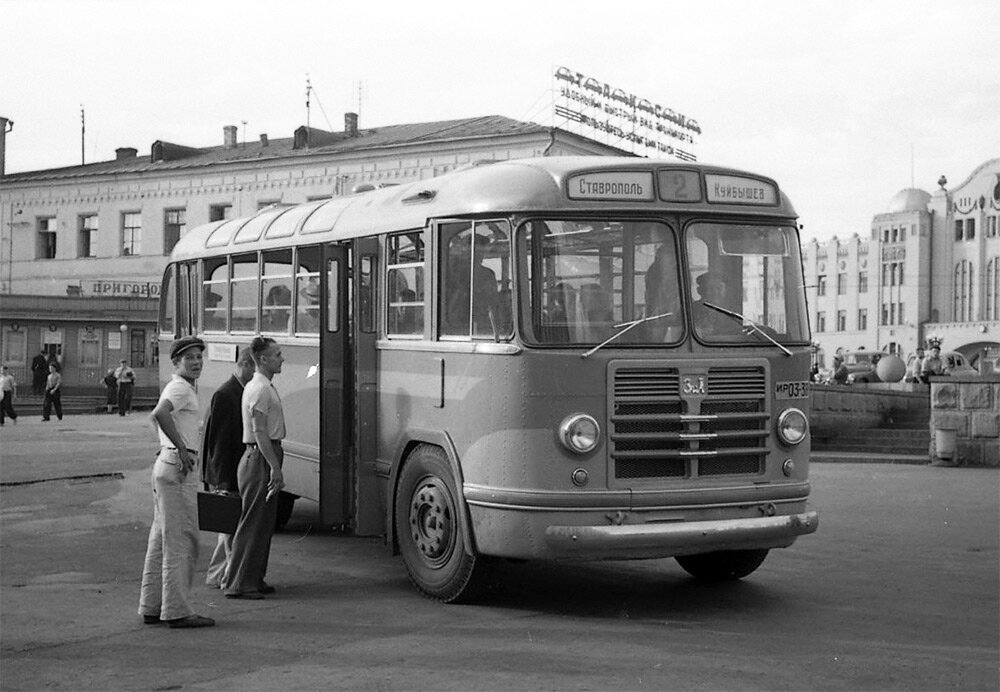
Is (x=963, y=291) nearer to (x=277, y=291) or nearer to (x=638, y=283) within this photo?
(x=277, y=291)

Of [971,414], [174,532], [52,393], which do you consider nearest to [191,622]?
[174,532]

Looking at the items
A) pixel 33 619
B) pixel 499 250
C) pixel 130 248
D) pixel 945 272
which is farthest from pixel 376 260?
pixel 945 272

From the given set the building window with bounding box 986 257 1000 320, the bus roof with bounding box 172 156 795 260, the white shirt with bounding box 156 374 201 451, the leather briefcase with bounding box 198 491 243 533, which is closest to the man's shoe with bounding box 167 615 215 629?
the leather briefcase with bounding box 198 491 243 533

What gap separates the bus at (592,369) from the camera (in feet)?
29.3

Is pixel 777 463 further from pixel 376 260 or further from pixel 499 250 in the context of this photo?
pixel 376 260

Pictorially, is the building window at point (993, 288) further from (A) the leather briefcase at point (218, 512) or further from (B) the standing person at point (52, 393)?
(A) the leather briefcase at point (218, 512)

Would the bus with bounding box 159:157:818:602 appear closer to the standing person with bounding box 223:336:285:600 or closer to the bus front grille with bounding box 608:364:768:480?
the bus front grille with bounding box 608:364:768:480

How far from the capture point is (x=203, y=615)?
9.14 meters

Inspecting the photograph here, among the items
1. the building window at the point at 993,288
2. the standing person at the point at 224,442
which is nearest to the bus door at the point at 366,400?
the standing person at the point at 224,442

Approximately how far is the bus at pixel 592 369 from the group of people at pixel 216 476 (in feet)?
3.28

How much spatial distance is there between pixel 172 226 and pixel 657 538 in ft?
164

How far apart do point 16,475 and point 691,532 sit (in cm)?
1338

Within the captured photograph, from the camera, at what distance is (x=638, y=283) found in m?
9.24

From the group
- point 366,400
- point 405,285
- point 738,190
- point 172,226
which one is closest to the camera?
point 738,190
